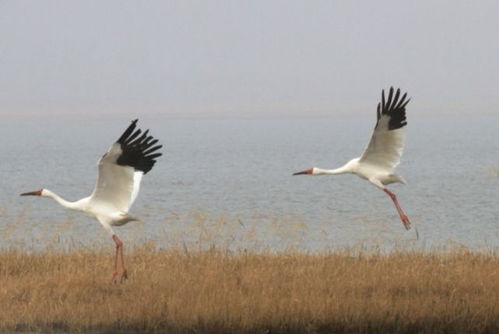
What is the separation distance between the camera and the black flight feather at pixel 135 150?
11000 millimetres

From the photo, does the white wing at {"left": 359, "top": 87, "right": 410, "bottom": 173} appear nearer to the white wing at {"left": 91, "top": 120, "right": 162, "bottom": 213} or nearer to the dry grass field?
the dry grass field

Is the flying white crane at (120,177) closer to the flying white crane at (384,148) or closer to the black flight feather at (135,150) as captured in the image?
the black flight feather at (135,150)

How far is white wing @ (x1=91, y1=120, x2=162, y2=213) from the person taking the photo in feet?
36.1

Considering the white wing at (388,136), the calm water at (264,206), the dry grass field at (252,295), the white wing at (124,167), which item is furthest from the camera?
the calm water at (264,206)

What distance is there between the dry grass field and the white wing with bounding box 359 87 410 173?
1.26m

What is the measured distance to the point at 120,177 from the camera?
37.3 ft

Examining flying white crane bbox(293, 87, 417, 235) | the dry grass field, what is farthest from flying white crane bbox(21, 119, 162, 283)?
flying white crane bbox(293, 87, 417, 235)

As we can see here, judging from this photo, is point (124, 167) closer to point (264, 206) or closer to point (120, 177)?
point (120, 177)

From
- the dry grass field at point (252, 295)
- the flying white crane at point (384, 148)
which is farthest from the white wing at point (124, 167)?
the flying white crane at point (384, 148)

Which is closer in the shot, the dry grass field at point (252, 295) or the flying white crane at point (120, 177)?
the dry grass field at point (252, 295)

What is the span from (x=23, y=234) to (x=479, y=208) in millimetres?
13038

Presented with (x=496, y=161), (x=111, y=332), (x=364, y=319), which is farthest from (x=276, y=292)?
(x=496, y=161)

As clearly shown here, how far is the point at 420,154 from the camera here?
229 feet

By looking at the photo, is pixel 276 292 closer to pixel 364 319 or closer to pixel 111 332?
pixel 364 319
